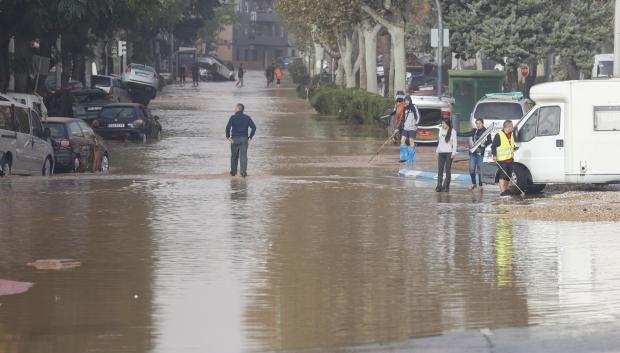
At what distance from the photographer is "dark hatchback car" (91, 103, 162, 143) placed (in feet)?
148

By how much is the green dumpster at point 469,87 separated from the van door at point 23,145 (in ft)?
82.3

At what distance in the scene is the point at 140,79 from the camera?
71312mm

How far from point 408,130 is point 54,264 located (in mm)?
20400

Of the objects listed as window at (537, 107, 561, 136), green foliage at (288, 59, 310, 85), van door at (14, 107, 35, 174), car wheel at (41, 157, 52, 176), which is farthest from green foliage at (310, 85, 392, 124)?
green foliage at (288, 59, 310, 85)

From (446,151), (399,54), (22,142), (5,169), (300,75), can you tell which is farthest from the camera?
(300,75)

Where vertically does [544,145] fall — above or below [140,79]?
below

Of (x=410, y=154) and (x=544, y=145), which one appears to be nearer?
(x=544, y=145)

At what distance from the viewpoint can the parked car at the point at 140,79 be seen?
7088cm

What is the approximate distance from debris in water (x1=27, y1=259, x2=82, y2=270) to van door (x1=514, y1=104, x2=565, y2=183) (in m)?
11.6

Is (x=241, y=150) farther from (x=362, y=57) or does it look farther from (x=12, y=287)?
(x=362, y=57)

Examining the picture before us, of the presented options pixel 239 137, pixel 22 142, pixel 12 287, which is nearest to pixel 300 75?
pixel 239 137

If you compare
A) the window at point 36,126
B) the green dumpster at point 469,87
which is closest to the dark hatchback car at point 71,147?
the window at point 36,126

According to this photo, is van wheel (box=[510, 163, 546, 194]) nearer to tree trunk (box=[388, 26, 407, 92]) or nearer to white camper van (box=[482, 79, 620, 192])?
white camper van (box=[482, 79, 620, 192])

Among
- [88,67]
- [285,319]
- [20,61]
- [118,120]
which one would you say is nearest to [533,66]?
[88,67]
